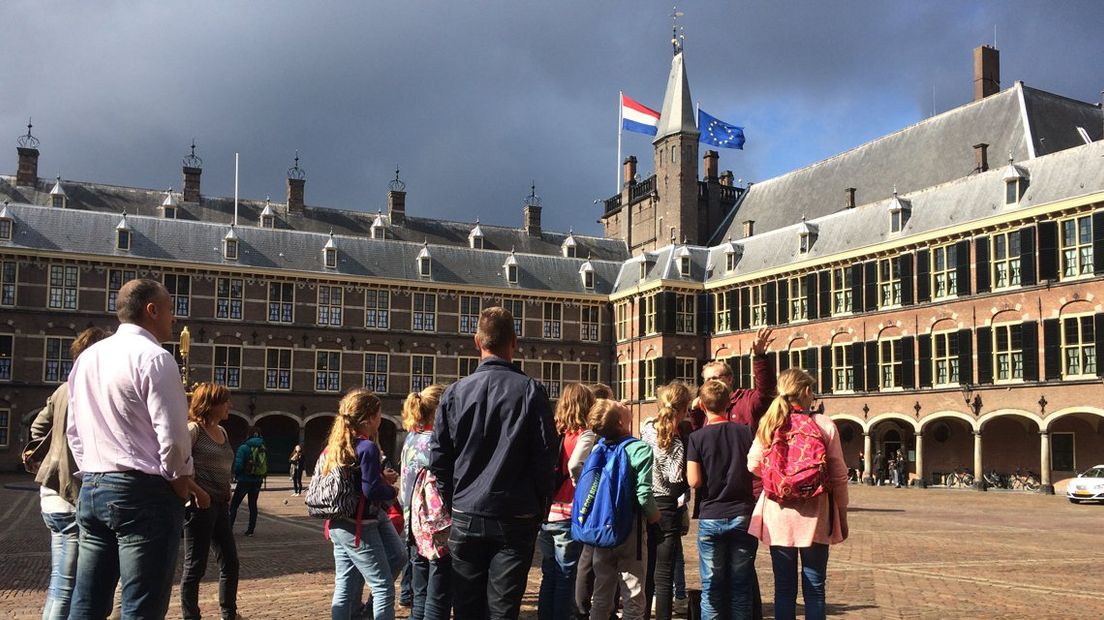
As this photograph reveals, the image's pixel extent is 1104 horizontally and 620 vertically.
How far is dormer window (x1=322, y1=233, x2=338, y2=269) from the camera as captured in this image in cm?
4278

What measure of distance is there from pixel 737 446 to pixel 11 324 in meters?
38.6

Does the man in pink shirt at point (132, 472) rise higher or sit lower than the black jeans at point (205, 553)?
higher

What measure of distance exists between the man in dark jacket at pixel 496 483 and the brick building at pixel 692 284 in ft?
91.1

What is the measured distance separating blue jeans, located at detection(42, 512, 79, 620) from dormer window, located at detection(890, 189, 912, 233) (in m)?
33.0

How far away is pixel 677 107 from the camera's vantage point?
49125 millimetres

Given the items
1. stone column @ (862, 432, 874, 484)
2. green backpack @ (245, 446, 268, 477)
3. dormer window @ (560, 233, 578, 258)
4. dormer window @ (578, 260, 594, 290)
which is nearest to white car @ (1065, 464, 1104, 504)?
stone column @ (862, 432, 874, 484)

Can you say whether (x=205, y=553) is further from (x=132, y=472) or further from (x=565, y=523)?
(x=132, y=472)

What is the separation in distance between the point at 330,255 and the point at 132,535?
3948 centimetres

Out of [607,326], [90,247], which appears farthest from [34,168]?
[607,326]

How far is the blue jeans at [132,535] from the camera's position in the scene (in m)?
4.31

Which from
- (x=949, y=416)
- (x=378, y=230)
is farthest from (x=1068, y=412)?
(x=378, y=230)

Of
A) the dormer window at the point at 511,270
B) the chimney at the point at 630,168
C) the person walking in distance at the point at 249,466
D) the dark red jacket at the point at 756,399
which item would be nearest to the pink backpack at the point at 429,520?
the dark red jacket at the point at 756,399

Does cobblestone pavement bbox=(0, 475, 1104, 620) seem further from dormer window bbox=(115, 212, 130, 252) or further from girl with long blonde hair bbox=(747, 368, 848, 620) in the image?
dormer window bbox=(115, 212, 130, 252)

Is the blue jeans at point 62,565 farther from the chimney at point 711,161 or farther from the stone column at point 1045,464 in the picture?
the chimney at point 711,161
